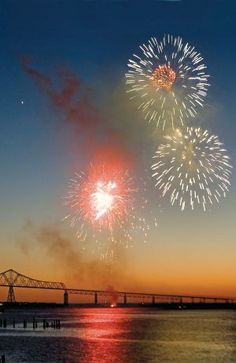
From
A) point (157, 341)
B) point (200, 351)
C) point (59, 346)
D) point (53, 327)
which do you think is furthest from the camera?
point (53, 327)

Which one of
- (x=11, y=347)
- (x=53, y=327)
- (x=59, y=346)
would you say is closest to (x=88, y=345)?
(x=59, y=346)

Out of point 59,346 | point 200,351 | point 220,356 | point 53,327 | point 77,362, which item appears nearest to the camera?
point 77,362

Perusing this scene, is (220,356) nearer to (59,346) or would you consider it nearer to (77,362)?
(77,362)

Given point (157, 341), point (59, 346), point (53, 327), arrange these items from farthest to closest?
point (53, 327) → point (157, 341) → point (59, 346)

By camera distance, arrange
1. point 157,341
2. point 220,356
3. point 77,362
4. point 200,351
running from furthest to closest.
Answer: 1. point 157,341
2. point 200,351
3. point 220,356
4. point 77,362

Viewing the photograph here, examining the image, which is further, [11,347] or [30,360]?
[11,347]

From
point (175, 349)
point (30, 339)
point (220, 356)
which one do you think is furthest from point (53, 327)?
point (220, 356)

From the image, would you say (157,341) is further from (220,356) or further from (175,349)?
(220,356)

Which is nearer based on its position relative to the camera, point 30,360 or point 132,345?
point 30,360
